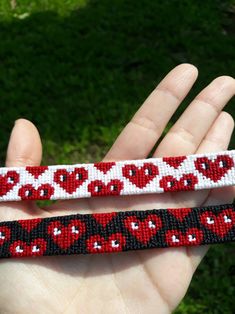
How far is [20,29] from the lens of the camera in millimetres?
4691

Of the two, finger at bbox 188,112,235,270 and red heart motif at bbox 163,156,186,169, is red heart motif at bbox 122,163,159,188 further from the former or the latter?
finger at bbox 188,112,235,270

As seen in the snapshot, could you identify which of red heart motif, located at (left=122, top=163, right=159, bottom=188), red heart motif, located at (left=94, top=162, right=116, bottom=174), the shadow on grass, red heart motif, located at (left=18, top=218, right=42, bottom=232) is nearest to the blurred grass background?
the shadow on grass

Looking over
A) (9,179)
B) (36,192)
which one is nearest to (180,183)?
(36,192)

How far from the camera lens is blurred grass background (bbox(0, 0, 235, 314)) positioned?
13.1ft

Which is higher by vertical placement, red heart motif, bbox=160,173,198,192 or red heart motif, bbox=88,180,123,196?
red heart motif, bbox=160,173,198,192

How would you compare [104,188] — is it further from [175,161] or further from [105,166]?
[175,161]

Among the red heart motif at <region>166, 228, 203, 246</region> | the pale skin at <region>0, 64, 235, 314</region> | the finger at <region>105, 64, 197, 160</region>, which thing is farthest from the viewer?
the finger at <region>105, 64, 197, 160</region>

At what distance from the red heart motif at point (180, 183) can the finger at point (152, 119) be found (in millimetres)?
252

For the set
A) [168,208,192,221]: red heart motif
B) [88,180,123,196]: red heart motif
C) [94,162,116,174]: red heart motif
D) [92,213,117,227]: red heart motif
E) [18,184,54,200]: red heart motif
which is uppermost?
[94,162,116,174]: red heart motif

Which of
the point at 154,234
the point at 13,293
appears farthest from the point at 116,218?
the point at 13,293

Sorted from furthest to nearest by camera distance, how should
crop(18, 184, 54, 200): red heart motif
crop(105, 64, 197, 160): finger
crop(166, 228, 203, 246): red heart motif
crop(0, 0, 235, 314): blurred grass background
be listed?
1. crop(0, 0, 235, 314): blurred grass background
2. crop(105, 64, 197, 160): finger
3. crop(18, 184, 54, 200): red heart motif
4. crop(166, 228, 203, 246): red heart motif

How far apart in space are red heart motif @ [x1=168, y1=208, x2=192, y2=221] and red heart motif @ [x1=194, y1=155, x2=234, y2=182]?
9.1 inches

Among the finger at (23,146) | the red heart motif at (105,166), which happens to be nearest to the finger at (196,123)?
the red heart motif at (105,166)

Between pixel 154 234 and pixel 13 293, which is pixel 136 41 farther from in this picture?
pixel 13 293
